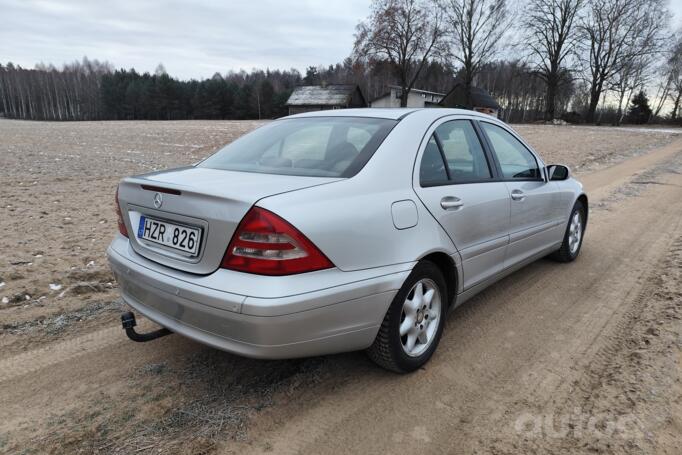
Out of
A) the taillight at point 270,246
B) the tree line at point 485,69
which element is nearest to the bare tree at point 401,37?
the tree line at point 485,69

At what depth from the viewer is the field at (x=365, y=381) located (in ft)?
7.31

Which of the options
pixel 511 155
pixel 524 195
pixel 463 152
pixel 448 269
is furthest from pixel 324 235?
pixel 511 155

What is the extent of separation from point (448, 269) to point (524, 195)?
1.20m

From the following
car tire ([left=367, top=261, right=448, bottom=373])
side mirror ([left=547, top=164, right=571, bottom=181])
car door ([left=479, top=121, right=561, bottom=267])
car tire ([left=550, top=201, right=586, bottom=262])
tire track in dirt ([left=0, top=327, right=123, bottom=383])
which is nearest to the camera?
car tire ([left=367, top=261, right=448, bottom=373])

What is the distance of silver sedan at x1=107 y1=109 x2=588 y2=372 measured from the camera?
6.97 ft

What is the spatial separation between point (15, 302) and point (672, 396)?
4611 millimetres

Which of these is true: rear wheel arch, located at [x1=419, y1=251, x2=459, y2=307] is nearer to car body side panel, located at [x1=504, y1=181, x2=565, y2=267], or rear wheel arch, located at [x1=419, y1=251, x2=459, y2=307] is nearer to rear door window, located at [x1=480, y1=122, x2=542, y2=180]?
car body side panel, located at [x1=504, y1=181, x2=565, y2=267]

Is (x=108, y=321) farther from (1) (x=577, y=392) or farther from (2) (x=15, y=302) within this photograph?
(1) (x=577, y=392)

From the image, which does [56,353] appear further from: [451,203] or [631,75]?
[631,75]

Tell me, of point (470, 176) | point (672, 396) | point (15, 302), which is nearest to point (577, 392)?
point (672, 396)

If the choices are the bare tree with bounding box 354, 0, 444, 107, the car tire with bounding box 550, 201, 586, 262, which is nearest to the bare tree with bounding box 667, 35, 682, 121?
the bare tree with bounding box 354, 0, 444, 107

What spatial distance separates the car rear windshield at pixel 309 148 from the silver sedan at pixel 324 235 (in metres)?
0.01

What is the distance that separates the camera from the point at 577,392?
2.59 metres

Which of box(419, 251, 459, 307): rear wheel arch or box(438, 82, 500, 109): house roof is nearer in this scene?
box(419, 251, 459, 307): rear wheel arch
